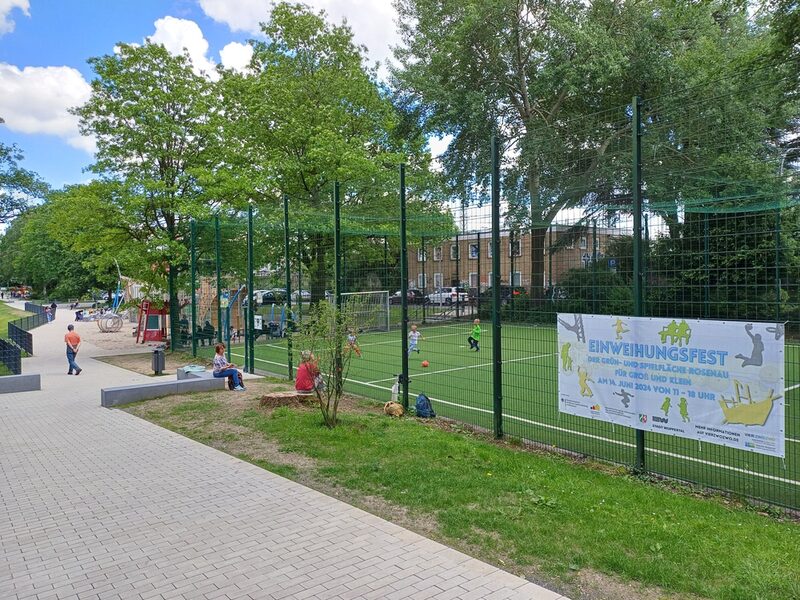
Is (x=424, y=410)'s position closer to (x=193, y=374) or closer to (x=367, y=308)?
(x=367, y=308)

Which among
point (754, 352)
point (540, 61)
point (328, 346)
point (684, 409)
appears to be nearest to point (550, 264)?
point (328, 346)

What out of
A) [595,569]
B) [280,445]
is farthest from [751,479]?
[280,445]

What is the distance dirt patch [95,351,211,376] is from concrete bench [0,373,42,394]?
2922 millimetres

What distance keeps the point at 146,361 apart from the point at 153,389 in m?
7.97

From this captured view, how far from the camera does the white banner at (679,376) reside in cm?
495

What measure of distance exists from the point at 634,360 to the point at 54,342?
27998 millimetres

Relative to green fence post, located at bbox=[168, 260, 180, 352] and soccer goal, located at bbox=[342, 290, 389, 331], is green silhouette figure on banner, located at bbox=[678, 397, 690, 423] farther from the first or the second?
green fence post, located at bbox=[168, 260, 180, 352]

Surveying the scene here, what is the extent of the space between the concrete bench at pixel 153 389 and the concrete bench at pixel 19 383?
3.40 metres

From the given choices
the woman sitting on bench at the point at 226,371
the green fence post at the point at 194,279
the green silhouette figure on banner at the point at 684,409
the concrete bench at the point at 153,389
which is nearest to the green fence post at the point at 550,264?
the green silhouette figure on banner at the point at 684,409

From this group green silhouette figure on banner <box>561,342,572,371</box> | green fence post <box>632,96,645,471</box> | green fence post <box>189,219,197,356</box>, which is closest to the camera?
green fence post <box>632,96,645,471</box>

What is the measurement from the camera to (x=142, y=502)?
5.77 metres

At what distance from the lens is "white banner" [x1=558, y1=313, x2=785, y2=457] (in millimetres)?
4949

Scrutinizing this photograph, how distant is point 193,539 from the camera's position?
480cm

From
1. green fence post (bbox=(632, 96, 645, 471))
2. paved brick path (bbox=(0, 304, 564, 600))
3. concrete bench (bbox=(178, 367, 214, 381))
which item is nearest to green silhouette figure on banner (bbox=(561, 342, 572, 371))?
green fence post (bbox=(632, 96, 645, 471))
